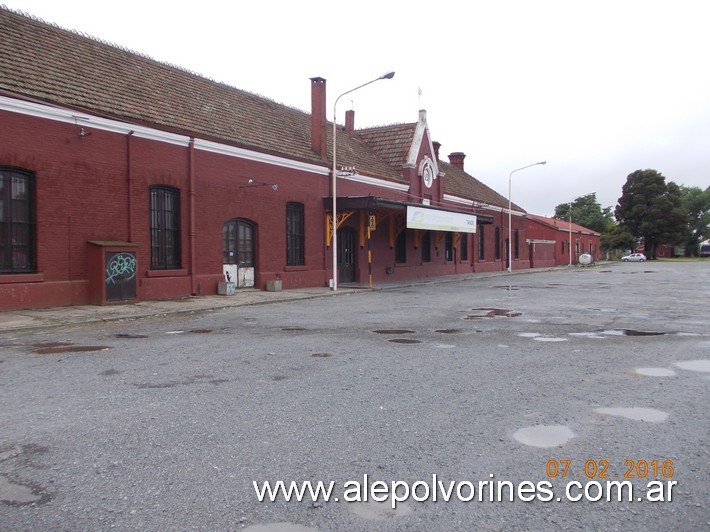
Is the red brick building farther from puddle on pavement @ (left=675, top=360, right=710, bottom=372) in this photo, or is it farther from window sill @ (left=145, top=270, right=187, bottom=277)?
puddle on pavement @ (left=675, top=360, right=710, bottom=372)

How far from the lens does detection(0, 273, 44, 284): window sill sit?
13406mm

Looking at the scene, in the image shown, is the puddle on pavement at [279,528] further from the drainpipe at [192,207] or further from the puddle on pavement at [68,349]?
the drainpipe at [192,207]

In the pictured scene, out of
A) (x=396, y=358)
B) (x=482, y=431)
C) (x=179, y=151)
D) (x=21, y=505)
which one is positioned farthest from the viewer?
(x=179, y=151)

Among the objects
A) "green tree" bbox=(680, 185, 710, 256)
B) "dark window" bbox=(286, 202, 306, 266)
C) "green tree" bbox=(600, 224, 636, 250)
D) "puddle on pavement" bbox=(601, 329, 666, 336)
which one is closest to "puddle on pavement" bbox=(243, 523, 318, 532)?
"puddle on pavement" bbox=(601, 329, 666, 336)

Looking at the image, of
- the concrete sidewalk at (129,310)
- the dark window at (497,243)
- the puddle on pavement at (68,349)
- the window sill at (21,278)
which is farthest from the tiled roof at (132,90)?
the dark window at (497,243)

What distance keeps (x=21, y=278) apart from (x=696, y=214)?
385 ft

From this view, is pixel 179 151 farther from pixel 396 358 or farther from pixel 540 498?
pixel 540 498

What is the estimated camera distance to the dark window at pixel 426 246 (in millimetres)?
34062

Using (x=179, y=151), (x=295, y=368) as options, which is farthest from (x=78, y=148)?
(x=295, y=368)

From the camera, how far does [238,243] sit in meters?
20.5

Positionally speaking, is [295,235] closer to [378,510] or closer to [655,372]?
[655,372]

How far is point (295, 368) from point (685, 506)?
4805mm

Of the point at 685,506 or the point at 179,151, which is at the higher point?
the point at 179,151

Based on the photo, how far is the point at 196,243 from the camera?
1844cm
